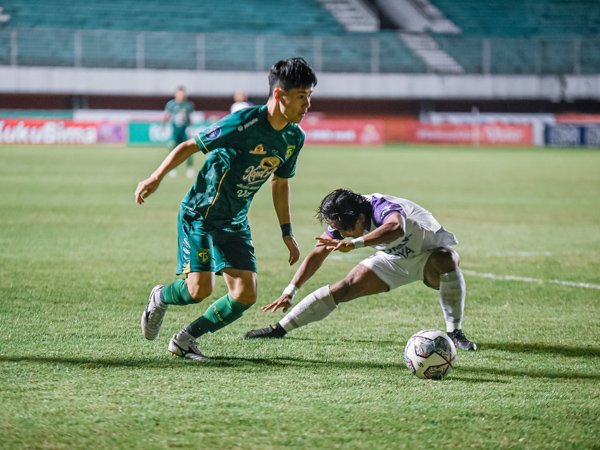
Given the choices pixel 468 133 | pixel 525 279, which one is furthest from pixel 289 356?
pixel 468 133

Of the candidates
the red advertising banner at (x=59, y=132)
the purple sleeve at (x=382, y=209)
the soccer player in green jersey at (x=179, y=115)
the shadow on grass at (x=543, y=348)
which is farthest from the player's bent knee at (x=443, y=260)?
the red advertising banner at (x=59, y=132)

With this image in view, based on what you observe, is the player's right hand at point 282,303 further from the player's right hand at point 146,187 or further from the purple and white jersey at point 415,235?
the player's right hand at point 146,187

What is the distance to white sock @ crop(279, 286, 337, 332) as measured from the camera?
7.25 m

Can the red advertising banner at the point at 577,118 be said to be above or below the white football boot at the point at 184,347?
below

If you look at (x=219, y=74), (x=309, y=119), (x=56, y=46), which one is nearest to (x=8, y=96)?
(x=56, y=46)

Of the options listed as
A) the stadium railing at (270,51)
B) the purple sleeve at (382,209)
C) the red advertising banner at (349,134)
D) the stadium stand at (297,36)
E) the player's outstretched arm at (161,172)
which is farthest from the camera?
the red advertising banner at (349,134)

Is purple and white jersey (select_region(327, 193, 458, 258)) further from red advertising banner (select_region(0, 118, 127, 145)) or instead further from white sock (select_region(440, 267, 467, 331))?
red advertising banner (select_region(0, 118, 127, 145))

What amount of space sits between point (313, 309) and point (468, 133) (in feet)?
128

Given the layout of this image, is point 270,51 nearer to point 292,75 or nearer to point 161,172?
point 292,75

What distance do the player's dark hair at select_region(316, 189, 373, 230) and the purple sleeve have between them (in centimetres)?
13

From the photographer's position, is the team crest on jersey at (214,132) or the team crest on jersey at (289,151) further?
the team crest on jersey at (289,151)

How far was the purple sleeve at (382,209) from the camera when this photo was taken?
673 centimetres

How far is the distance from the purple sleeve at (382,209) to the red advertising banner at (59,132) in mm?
34549

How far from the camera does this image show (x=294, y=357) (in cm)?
673
